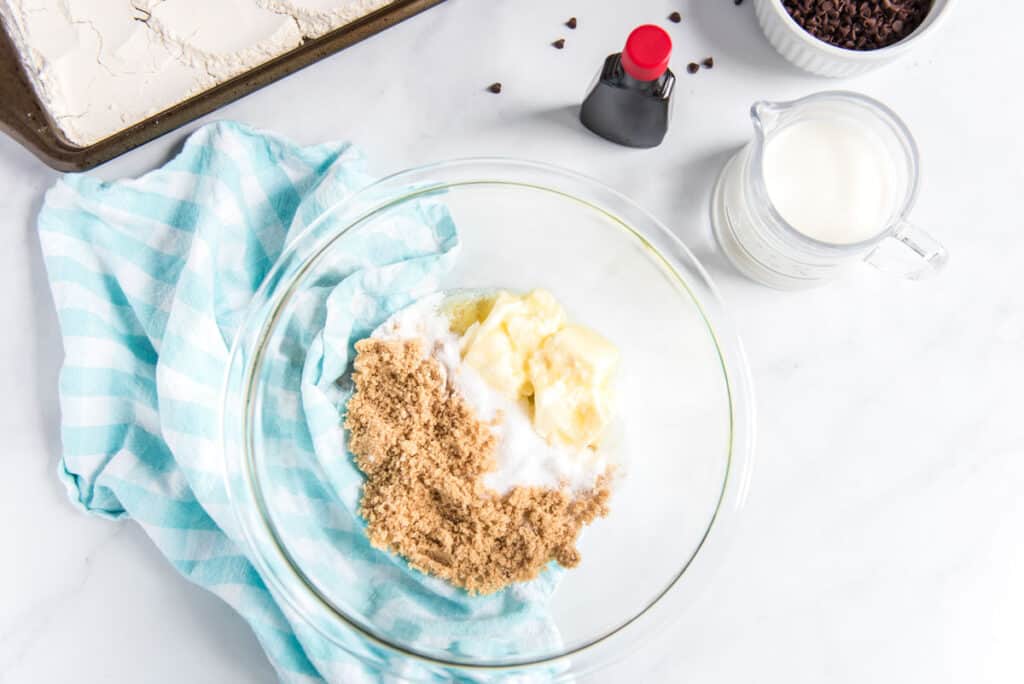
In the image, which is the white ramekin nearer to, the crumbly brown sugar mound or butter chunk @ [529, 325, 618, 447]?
butter chunk @ [529, 325, 618, 447]

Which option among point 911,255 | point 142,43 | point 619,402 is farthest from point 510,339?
point 142,43

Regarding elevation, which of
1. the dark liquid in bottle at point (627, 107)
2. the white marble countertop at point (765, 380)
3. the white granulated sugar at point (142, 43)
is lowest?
the white marble countertop at point (765, 380)

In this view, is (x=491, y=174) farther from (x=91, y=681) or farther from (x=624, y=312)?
(x=91, y=681)

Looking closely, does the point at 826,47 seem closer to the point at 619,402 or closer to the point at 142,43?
the point at 619,402

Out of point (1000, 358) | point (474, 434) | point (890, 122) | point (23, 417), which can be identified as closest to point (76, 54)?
point (23, 417)

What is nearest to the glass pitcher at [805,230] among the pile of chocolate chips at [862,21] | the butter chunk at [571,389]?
the pile of chocolate chips at [862,21]

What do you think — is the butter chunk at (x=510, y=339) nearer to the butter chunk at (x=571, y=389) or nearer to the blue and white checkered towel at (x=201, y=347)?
the butter chunk at (x=571, y=389)

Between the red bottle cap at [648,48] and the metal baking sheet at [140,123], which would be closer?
the red bottle cap at [648,48]
